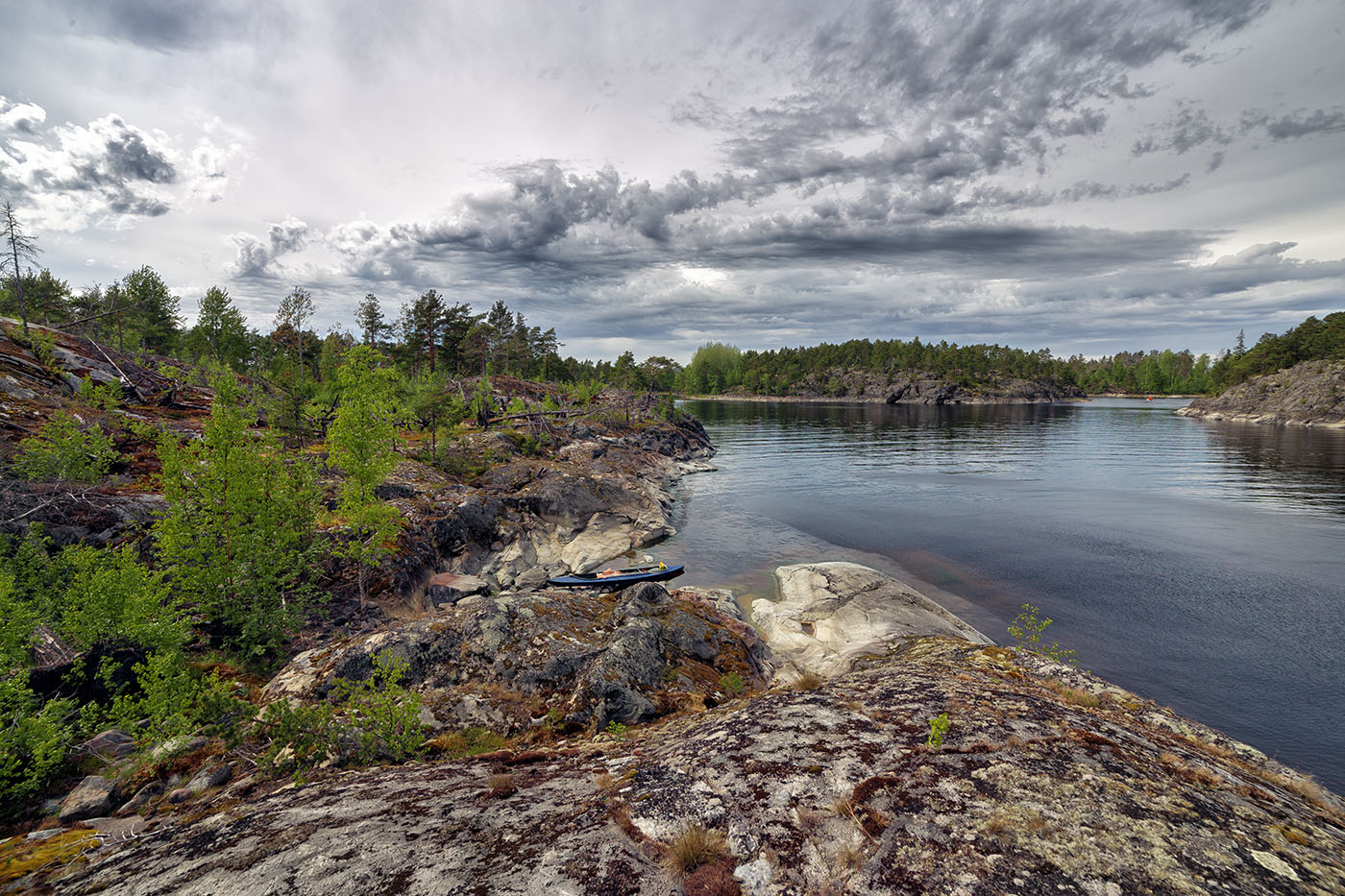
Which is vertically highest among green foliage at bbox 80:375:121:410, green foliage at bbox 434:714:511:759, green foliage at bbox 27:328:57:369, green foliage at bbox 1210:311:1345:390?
green foliage at bbox 1210:311:1345:390

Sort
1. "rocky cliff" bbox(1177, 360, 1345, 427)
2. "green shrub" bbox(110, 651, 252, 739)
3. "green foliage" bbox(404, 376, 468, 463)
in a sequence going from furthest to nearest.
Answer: "rocky cliff" bbox(1177, 360, 1345, 427) → "green foliage" bbox(404, 376, 468, 463) → "green shrub" bbox(110, 651, 252, 739)

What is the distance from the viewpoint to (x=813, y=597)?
103ft

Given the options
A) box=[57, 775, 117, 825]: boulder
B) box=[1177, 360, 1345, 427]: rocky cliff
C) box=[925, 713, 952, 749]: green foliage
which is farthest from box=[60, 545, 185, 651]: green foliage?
box=[1177, 360, 1345, 427]: rocky cliff

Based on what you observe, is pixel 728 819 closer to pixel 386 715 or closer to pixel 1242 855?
pixel 1242 855

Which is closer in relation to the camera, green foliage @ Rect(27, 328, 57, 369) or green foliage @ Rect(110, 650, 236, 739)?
green foliage @ Rect(110, 650, 236, 739)

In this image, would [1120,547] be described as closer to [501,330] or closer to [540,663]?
[540,663]

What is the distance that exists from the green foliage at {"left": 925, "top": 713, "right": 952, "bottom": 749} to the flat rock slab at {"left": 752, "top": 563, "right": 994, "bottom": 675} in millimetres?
14377

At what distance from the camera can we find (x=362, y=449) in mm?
23594

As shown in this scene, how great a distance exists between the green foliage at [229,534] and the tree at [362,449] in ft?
12.3

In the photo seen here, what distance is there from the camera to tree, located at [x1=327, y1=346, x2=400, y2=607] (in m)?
23.1

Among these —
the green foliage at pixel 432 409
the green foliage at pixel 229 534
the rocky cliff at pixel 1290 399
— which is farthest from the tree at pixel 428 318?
the rocky cliff at pixel 1290 399

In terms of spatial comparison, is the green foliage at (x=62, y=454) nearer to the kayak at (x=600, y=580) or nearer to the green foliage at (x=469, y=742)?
the kayak at (x=600, y=580)

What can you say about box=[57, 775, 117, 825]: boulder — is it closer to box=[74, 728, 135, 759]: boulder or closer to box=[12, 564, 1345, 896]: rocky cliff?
box=[12, 564, 1345, 896]: rocky cliff

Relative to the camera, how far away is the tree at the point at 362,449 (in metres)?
23.1
